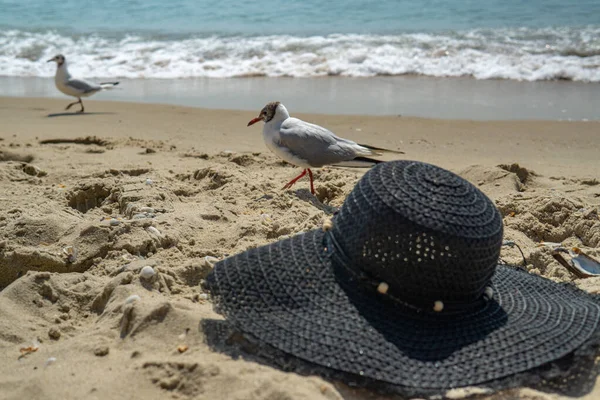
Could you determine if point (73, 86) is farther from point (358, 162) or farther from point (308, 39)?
point (308, 39)

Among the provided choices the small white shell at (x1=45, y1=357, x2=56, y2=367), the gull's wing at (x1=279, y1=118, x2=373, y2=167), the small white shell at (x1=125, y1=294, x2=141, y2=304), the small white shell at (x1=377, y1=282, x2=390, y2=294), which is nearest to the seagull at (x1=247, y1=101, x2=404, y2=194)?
the gull's wing at (x1=279, y1=118, x2=373, y2=167)

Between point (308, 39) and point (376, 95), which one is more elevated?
point (308, 39)

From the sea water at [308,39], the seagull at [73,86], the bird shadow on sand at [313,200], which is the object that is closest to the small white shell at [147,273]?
the bird shadow on sand at [313,200]

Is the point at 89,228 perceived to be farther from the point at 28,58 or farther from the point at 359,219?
the point at 28,58

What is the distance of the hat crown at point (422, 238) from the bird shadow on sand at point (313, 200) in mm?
1797

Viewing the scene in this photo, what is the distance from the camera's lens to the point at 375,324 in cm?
214

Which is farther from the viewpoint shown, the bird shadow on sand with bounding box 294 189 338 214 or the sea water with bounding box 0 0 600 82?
A: the sea water with bounding box 0 0 600 82

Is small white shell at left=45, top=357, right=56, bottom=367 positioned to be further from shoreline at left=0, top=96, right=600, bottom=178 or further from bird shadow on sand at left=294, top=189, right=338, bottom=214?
shoreline at left=0, top=96, right=600, bottom=178

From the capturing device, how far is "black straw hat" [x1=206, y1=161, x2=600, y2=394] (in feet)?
6.70

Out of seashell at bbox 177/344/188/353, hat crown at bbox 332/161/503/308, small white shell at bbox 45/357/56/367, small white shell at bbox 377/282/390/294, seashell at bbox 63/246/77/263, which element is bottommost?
small white shell at bbox 45/357/56/367

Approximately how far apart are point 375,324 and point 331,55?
1013 cm

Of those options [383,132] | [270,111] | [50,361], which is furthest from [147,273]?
[383,132]

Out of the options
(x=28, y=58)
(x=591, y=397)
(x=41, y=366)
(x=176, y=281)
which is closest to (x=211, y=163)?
(x=176, y=281)

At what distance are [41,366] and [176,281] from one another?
2.33 ft
